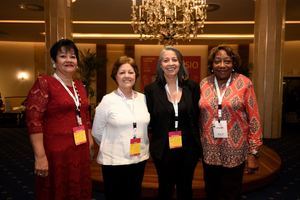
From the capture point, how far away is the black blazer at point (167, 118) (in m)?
2.35

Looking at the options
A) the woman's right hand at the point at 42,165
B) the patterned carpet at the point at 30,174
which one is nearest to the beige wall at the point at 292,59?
the patterned carpet at the point at 30,174

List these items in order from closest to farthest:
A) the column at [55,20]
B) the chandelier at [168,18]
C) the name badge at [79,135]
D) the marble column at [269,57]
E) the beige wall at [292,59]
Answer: the name badge at [79,135], the chandelier at [168,18], the column at [55,20], the marble column at [269,57], the beige wall at [292,59]

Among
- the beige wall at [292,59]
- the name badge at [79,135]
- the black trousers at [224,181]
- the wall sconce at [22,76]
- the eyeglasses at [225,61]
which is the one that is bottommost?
the black trousers at [224,181]

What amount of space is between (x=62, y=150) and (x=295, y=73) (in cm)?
1242

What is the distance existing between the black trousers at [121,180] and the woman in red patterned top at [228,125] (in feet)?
1.84

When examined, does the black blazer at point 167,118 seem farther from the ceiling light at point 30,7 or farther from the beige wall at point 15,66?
the beige wall at point 15,66

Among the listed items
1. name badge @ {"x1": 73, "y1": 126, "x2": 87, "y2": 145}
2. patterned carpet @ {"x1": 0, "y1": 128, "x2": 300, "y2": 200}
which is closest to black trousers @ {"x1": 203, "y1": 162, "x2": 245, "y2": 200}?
name badge @ {"x1": 73, "y1": 126, "x2": 87, "y2": 145}

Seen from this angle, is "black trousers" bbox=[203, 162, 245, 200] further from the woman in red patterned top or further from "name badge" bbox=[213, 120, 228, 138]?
"name badge" bbox=[213, 120, 228, 138]

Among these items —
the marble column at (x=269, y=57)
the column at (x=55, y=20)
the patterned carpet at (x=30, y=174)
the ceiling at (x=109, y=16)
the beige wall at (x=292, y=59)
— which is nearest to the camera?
the patterned carpet at (x=30, y=174)

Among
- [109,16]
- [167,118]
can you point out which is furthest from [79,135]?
[109,16]

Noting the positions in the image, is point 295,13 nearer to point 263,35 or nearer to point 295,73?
A: point 263,35

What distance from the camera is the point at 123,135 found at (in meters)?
2.30

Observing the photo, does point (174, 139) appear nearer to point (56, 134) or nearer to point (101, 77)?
point (56, 134)

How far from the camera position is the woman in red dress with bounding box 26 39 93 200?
211 cm
